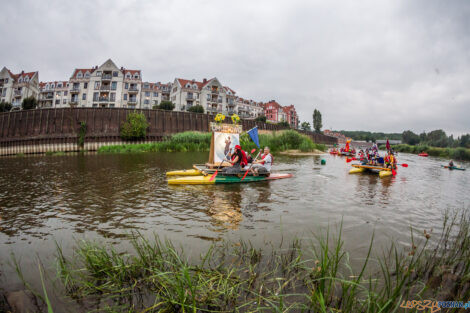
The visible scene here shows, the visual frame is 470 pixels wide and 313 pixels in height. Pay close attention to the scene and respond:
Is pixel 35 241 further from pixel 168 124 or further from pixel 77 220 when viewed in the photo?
pixel 168 124

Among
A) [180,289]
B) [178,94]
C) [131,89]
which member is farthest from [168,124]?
[180,289]

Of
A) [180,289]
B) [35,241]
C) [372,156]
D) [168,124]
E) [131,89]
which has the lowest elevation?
[35,241]

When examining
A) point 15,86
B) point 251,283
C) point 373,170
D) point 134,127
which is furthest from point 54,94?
point 251,283

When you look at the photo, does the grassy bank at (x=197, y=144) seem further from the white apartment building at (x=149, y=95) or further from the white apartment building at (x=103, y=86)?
the white apartment building at (x=149, y=95)

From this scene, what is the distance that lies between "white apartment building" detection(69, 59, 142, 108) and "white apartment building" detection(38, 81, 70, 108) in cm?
951

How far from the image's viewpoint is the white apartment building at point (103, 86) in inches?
2363

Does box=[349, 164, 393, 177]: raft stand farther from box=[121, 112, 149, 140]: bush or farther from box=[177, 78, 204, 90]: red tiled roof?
box=[177, 78, 204, 90]: red tiled roof

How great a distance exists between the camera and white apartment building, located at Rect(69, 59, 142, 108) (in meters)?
60.0

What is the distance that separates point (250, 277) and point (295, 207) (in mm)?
4542

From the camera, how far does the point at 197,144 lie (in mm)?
32969

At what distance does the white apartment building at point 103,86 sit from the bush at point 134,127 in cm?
2747

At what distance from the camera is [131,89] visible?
6266 centimetres

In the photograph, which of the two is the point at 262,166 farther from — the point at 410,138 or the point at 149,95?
the point at 410,138

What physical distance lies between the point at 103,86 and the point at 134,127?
34570mm
